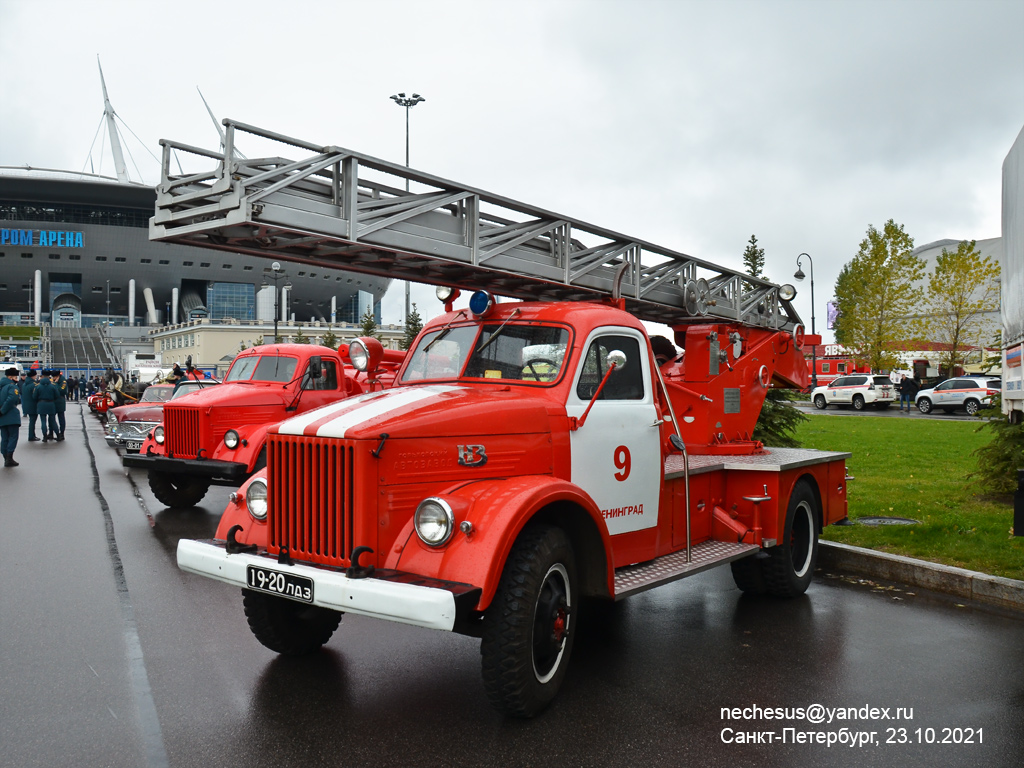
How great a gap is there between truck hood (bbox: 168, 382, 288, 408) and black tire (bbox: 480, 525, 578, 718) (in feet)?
26.0

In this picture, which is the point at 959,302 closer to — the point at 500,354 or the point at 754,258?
the point at 754,258

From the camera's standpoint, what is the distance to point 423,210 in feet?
18.7

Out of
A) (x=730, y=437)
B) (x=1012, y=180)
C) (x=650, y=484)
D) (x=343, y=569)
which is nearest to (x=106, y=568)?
(x=343, y=569)

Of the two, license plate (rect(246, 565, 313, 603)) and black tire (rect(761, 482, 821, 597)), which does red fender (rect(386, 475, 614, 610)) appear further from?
black tire (rect(761, 482, 821, 597))

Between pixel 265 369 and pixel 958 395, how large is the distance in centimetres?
2961

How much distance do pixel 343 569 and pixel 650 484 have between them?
7.58 ft

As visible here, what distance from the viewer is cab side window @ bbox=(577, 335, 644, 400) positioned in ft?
17.8

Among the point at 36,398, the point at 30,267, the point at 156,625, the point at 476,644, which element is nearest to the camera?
the point at 476,644

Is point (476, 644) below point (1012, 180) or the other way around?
below

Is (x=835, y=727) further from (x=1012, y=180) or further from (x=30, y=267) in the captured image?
(x=30, y=267)

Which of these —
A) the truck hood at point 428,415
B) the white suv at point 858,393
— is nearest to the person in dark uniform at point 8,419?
the truck hood at point 428,415

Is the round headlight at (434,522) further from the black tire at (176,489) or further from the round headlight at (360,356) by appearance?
Result: the black tire at (176,489)

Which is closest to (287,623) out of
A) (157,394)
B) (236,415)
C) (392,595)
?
(392,595)

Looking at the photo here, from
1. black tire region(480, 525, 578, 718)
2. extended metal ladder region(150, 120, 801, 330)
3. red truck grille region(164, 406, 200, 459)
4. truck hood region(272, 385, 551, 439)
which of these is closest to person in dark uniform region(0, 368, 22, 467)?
red truck grille region(164, 406, 200, 459)
